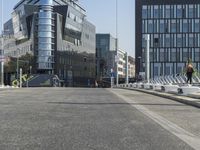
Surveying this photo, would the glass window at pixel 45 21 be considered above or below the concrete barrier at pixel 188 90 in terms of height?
above

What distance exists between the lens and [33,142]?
31.4ft

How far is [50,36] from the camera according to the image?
14312 cm

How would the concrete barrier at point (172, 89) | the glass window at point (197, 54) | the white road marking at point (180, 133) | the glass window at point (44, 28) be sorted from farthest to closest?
the glass window at point (44, 28)
the glass window at point (197, 54)
the concrete barrier at point (172, 89)
the white road marking at point (180, 133)

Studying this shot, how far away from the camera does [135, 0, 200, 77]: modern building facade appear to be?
140m

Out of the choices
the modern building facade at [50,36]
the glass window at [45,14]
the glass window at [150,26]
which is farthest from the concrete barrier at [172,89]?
the glass window at [45,14]

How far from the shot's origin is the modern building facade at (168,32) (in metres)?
140

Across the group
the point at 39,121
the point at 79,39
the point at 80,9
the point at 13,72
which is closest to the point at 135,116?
the point at 39,121

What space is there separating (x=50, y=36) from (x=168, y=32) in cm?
3360

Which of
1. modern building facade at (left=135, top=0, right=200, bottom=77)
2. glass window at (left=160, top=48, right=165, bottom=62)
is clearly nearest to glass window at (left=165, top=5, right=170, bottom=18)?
modern building facade at (left=135, top=0, right=200, bottom=77)

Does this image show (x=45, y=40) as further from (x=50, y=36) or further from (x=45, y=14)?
(x=45, y=14)

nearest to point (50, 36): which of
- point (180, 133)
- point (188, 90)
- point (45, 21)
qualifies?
point (45, 21)

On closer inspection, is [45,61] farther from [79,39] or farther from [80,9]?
[80,9]

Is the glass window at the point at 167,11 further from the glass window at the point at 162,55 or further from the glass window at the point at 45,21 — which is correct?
the glass window at the point at 45,21

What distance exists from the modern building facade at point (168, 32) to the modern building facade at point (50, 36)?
76.7 feet
